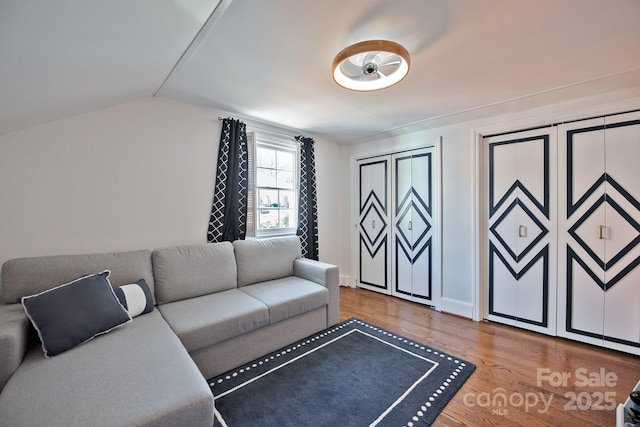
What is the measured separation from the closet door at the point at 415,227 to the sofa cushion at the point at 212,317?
2.32 meters

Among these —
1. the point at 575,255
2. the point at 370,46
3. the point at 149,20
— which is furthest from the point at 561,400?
the point at 149,20

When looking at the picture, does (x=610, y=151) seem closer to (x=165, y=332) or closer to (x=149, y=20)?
(x=149, y=20)

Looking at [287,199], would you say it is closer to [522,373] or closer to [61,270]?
[61,270]

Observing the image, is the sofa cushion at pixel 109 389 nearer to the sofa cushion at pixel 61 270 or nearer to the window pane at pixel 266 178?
the sofa cushion at pixel 61 270

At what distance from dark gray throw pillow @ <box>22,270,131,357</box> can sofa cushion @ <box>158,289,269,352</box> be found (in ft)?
1.19

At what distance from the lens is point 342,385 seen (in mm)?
1932

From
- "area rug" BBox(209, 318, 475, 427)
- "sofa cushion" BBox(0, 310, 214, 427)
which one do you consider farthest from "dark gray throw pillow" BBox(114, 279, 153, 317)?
"area rug" BBox(209, 318, 475, 427)

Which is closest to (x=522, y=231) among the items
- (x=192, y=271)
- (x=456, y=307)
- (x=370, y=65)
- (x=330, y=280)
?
(x=456, y=307)

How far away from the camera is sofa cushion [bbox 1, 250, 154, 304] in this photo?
5.88ft

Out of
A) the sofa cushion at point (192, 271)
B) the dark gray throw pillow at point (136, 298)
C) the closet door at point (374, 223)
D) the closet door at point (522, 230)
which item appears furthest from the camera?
the closet door at point (374, 223)

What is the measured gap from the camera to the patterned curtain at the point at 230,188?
2.97 m

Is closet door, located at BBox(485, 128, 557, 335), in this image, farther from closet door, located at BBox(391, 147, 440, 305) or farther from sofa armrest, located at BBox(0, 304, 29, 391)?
sofa armrest, located at BBox(0, 304, 29, 391)

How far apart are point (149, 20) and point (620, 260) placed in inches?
161

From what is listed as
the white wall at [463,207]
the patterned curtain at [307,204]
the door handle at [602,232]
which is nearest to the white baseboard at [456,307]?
the white wall at [463,207]
